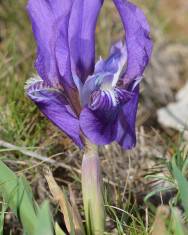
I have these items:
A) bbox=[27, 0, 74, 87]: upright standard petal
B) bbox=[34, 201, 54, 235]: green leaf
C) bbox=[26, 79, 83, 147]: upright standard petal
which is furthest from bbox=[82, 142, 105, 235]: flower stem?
bbox=[34, 201, 54, 235]: green leaf

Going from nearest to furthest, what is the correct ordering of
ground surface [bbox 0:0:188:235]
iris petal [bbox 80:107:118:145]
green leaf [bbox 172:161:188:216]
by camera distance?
green leaf [bbox 172:161:188:216], iris petal [bbox 80:107:118:145], ground surface [bbox 0:0:188:235]

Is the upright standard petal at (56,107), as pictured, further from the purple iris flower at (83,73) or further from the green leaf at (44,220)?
the green leaf at (44,220)

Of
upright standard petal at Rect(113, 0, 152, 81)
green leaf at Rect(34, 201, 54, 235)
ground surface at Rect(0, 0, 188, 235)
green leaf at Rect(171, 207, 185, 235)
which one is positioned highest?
upright standard petal at Rect(113, 0, 152, 81)

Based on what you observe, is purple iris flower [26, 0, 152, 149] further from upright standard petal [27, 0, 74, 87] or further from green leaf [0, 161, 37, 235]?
green leaf [0, 161, 37, 235]

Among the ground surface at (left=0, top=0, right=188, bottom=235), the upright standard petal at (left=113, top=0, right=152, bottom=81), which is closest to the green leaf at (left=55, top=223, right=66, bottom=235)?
the ground surface at (left=0, top=0, right=188, bottom=235)

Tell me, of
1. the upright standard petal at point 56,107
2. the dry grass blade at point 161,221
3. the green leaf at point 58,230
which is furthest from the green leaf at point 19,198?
the dry grass blade at point 161,221

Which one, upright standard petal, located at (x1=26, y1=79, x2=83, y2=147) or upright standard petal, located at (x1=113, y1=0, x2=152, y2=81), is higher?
upright standard petal, located at (x1=113, y1=0, x2=152, y2=81)

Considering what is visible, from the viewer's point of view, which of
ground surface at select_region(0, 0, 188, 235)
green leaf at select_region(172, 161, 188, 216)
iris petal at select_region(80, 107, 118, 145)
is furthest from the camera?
ground surface at select_region(0, 0, 188, 235)

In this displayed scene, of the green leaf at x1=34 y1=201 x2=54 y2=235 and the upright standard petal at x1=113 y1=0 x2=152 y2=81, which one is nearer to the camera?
the green leaf at x1=34 y1=201 x2=54 y2=235
